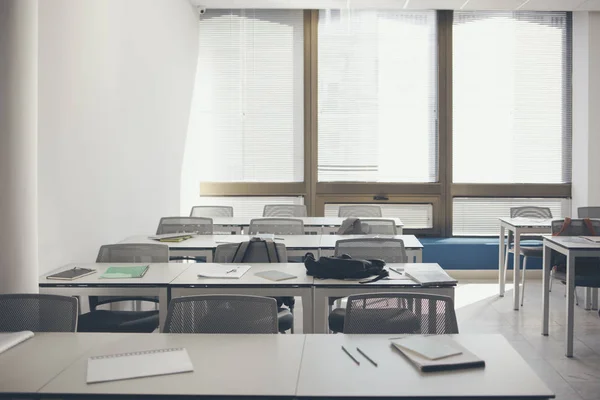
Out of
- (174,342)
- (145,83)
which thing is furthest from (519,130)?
(174,342)

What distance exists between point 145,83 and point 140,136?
0.58m

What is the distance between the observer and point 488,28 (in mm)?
9141

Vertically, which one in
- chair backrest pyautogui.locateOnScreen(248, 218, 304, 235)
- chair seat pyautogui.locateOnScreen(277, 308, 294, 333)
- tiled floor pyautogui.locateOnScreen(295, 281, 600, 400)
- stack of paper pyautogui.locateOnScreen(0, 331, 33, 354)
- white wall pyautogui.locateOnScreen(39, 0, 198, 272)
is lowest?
tiled floor pyautogui.locateOnScreen(295, 281, 600, 400)

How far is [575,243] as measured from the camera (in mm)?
5266

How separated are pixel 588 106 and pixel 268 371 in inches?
302

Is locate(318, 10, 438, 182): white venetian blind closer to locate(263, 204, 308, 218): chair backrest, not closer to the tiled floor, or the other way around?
locate(263, 204, 308, 218): chair backrest

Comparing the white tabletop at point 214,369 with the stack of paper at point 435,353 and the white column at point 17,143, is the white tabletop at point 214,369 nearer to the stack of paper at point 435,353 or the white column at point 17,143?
the stack of paper at point 435,353

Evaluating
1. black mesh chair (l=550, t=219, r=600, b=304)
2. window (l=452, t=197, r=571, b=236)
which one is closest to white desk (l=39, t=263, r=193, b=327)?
black mesh chair (l=550, t=219, r=600, b=304)

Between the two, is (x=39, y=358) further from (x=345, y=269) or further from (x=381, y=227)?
(x=381, y=227)

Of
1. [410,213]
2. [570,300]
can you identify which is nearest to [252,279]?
[570,300]

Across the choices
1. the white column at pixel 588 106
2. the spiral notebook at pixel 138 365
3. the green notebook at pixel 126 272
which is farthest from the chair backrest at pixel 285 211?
the spiral notebook at pixel 138 365

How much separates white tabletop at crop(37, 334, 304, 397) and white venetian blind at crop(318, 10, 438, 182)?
6609 mm

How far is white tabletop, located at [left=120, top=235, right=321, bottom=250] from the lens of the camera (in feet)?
18.1

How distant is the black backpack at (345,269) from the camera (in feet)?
13.4
